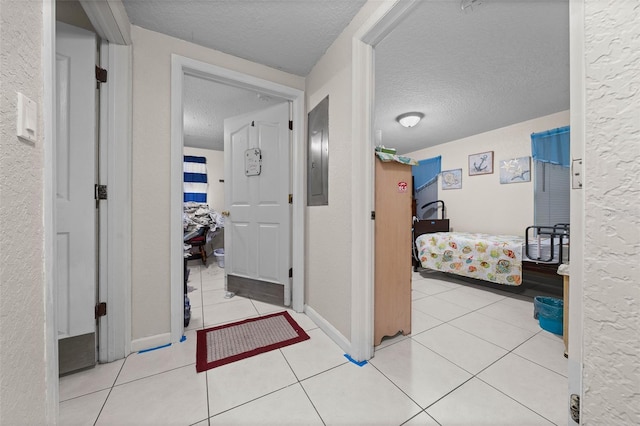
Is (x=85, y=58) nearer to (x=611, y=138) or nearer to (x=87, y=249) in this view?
(x=87, y=249)

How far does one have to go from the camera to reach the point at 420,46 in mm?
1925

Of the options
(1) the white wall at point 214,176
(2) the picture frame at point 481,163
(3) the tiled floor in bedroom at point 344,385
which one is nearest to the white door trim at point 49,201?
(3) the tiled floor in bedroom at point 344,385

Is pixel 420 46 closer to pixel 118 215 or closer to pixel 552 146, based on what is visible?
pixel 118 215

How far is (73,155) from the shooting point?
51.1 inches

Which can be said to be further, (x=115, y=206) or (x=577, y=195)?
(x=115, y=206)

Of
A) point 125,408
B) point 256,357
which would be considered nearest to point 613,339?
point 256,357

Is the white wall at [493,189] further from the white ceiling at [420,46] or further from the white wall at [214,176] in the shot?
the white wall at [214,176]

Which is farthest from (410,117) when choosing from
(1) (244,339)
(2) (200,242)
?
(2) (200,242)

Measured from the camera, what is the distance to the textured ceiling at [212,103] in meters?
2.60

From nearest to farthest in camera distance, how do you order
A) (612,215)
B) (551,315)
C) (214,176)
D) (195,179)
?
(612,215), (551,315), (195,179), (214,176)

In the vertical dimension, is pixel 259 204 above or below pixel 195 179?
below

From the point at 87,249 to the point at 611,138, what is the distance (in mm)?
2177

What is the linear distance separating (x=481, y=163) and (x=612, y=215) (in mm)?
4325

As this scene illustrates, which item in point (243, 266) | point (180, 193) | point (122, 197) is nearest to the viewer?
point (122, 197)
